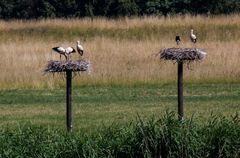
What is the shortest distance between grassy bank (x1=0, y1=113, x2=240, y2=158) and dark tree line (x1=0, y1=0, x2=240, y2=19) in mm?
36057

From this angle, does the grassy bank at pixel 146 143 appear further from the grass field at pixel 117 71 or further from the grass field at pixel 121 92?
the grass field at pixel 117 71

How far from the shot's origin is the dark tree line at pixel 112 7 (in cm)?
4562

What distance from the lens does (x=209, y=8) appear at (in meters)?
45.7

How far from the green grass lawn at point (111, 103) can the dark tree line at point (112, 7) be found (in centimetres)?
2262

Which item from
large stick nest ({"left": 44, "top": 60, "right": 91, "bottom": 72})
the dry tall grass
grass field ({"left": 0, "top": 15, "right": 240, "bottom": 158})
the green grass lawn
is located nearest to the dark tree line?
the dry tall grass

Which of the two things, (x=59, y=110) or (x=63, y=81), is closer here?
(x=59, y=110)

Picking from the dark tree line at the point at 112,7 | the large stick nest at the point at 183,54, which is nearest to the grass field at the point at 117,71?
the large stick nest at the point at 183,54

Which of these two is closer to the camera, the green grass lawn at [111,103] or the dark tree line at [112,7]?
the green grass lawn at [111,103]

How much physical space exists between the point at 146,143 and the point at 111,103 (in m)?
10.3

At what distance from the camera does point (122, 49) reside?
28.1 meters

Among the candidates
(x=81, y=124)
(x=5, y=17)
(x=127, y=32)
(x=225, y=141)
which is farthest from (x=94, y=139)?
(x=5, y=17)

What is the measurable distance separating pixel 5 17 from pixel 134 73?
2677 centimetres

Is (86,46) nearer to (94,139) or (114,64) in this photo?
(114,64)

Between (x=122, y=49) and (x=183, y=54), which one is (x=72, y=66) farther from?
(x=122, y=49)
